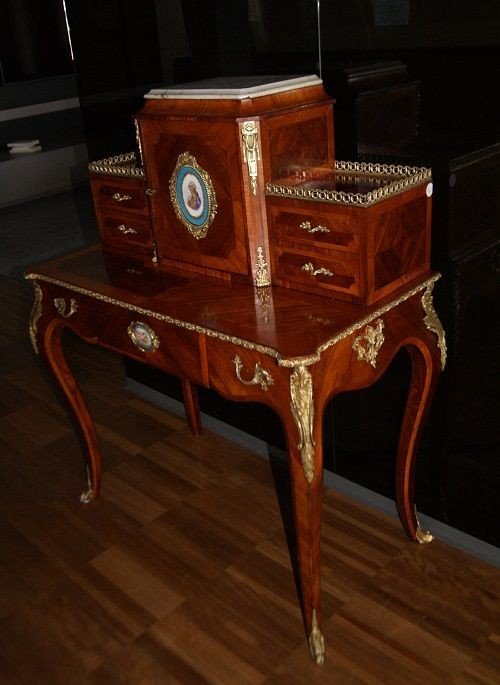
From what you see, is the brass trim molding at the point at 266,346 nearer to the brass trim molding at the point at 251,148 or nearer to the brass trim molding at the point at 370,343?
the brass trim molding at the point at 370,343

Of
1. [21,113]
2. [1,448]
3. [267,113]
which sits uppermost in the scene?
[267,113]

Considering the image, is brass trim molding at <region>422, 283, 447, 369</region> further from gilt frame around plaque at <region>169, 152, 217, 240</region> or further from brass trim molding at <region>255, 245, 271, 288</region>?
gilt frame around plaque at <region>169, 152, 217, 240</region>

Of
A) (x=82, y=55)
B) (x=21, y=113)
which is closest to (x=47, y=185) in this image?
(x=21, y=113)

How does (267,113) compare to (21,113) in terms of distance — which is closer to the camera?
(267,113)

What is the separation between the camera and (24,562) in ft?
8.33

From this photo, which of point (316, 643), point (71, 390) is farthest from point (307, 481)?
point (71, 390)

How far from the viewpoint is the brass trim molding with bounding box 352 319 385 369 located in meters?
1.86

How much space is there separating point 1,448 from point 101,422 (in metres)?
0.47

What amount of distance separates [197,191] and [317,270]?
424mm

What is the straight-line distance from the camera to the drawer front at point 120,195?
2256 mm

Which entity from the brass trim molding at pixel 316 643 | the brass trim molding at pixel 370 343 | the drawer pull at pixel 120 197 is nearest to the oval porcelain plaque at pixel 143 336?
the drawer pull at pixel 120 197

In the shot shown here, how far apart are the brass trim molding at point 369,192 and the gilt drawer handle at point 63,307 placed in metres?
0.81

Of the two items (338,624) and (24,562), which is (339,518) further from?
(24,562)

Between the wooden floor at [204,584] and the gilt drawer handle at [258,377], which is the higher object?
the gilt drawer handle at [258,377]
